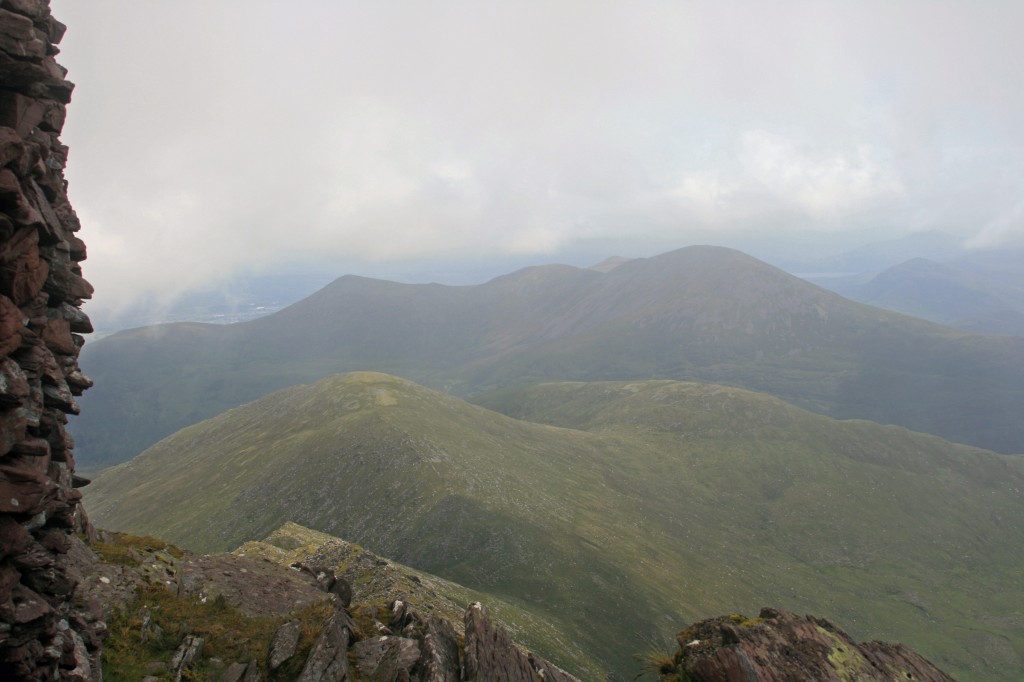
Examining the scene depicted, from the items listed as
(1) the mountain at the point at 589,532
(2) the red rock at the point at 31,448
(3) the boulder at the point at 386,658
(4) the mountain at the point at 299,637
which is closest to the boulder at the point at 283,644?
(4) the mountain at the point at 299,637

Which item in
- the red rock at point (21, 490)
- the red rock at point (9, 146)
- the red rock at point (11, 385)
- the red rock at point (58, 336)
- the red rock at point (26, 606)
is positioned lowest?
the red rock at point (26, 606)

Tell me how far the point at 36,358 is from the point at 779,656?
3762 cm

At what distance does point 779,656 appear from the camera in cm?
2770

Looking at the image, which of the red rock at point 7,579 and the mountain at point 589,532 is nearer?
the red rock at point 7,579

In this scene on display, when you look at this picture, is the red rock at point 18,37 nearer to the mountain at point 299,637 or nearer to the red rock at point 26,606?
the red rock at point 26,606

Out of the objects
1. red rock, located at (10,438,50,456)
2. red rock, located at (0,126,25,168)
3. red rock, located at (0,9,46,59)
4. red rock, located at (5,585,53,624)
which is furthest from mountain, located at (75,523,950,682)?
red rock, located at (0,9,46,59)

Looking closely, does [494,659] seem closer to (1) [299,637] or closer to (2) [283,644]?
(1) [299,637]

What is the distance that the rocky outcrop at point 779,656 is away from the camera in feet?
82.2

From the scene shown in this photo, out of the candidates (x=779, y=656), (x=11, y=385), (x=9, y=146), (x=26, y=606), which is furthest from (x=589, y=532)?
(x=9, y=146)

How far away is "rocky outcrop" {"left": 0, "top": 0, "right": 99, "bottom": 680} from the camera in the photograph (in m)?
16.6

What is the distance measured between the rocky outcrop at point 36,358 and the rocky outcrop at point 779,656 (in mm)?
26724

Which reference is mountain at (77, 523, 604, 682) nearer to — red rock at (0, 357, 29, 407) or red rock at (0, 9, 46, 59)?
red rock at (0, 357, 29, 407)

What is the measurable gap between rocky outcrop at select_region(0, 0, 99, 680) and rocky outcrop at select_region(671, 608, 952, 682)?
87.7 feet

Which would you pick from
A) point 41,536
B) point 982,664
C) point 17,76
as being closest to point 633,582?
point 982,664
